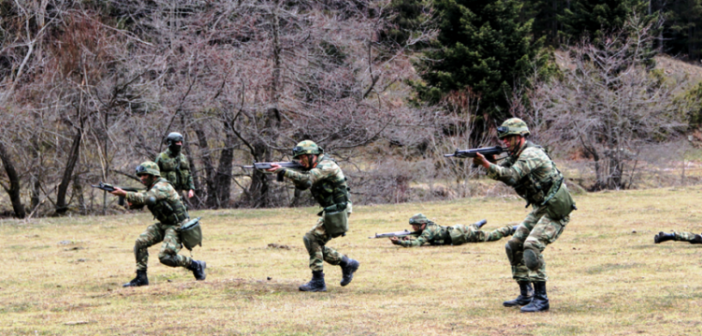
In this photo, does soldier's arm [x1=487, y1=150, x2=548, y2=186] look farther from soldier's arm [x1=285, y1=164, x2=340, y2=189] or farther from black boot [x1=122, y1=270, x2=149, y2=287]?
black boot [x1=122, y1=270, x2=149, y2=287]

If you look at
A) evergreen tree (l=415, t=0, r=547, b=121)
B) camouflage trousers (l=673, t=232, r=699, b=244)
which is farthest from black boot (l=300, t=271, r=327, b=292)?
evergreen tree (l=415, t=0, r=547, b=121)

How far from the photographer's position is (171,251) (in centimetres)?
977

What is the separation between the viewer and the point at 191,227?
10031 millimetres

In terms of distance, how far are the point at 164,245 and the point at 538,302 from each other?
14.9 feet

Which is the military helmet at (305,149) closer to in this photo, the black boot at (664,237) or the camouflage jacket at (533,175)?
the camouflage jacket at (533,175)

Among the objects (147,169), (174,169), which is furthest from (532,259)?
(174,169)

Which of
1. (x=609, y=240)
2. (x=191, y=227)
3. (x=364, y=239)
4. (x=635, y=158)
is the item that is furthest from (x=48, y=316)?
(x=635, y=158)

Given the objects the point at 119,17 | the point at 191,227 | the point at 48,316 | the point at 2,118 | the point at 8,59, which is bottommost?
the point at 48,316

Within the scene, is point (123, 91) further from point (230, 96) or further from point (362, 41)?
point (362, 41)

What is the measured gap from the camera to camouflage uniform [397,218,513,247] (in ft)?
46.8

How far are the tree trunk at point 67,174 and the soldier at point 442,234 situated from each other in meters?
11.6

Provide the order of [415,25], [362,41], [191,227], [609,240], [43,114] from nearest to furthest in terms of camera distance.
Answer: [191,227] → [609,240] → [43,114] → [362,41] → [415,25]

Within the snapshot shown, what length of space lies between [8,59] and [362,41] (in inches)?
413

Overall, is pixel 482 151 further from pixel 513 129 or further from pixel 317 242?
pixel 317 242
